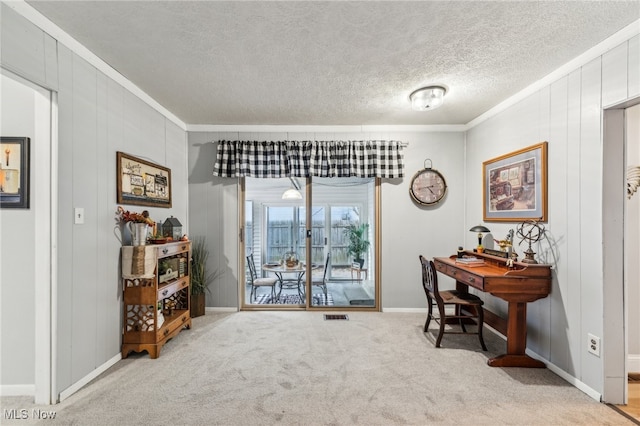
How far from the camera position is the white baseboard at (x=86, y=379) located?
1960 millimetres

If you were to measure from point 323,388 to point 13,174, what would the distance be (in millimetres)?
2681

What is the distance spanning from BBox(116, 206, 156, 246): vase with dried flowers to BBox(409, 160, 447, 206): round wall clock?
10.3 ft

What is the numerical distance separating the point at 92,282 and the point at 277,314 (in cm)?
211

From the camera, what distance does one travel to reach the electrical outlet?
78.7 inches

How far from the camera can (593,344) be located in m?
2.03

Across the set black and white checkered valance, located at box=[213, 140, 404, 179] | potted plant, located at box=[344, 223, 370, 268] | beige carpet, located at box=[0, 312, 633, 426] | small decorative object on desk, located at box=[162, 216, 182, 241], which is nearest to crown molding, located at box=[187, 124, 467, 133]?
black and white checkered valance, located at box=[213, 140, 404, 179]

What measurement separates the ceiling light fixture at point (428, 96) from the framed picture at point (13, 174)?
3.18 m

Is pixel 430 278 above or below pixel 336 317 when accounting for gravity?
above

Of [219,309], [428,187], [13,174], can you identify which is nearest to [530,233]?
[428,187]

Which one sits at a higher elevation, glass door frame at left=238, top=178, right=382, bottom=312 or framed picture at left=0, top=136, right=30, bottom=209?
framed picture at left=0, top=136, right=30, bottom=209

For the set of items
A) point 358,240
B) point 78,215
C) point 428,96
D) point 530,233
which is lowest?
point 358,240

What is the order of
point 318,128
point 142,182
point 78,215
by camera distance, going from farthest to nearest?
point 318,128
point 142,182
point 78,215

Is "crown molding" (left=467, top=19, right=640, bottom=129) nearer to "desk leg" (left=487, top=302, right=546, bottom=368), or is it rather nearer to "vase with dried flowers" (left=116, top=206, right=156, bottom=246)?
"desk leg" (left=487, top=302, right=546, bottom=368)

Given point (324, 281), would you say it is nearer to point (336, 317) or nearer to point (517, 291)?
point (336, 317)
